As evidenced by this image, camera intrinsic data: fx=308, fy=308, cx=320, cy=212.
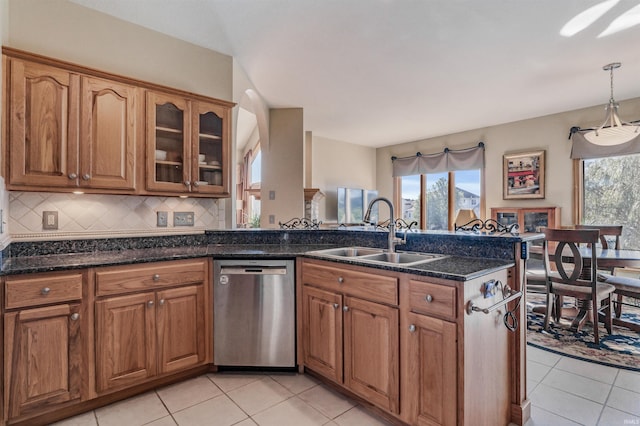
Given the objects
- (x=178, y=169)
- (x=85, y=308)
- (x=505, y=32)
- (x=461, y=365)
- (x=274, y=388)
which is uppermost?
(x=505, y=32)

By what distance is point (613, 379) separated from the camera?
215 centimetres

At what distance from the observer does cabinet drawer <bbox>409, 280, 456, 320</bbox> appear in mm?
1417

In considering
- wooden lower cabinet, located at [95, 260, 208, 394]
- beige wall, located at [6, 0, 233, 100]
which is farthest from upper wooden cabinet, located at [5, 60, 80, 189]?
wooden lower cabinet, located at [95, 260, 208, 394]

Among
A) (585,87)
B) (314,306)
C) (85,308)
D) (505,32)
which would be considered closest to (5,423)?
(85,308)

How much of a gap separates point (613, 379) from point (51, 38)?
15.1ft

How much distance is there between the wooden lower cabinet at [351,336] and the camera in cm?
168

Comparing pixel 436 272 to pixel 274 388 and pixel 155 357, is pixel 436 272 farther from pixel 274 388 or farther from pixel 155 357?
pixel 155 357

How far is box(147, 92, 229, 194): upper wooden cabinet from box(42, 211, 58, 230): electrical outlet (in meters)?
0.64

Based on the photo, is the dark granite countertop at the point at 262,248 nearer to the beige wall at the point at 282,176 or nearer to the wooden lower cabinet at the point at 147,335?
the wooden lower cabinet at the point at 147,335

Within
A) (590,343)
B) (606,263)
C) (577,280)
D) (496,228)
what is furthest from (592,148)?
(496,228)

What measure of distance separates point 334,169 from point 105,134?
15.0 feet

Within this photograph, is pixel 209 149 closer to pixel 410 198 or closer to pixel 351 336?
pixel 351 336

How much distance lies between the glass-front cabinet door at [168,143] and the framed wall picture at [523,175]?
5110 mm

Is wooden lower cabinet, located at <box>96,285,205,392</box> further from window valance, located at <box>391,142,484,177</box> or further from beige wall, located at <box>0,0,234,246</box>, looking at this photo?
window valance, located at <box>391,142,484,177</box>
